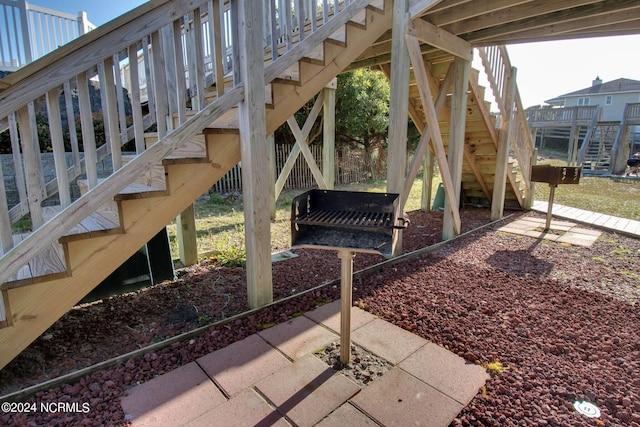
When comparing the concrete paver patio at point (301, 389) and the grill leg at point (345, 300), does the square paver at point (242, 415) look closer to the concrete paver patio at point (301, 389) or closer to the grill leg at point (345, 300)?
the concrete paver patio at point (301, 389)

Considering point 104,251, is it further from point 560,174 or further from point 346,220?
point 560,174

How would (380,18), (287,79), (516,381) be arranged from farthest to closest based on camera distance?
(380,18) < (287,79) < (516,381)

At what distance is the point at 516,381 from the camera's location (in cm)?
188

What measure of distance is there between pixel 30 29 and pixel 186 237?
6.53 meters

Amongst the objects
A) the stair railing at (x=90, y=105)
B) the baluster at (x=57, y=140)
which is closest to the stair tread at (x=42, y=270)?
the stair railing at (x=90, y=105)

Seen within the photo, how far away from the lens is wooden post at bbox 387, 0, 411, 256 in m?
3.50

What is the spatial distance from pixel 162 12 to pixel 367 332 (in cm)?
236

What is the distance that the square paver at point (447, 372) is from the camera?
71.3 inches

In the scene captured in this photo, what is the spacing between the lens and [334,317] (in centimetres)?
257

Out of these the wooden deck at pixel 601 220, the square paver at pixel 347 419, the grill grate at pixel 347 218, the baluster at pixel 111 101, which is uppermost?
the baluster at pixel 111 101

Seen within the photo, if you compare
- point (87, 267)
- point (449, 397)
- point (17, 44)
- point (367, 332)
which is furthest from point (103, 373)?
point (17, 44)

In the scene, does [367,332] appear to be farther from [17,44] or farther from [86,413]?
[17,44]

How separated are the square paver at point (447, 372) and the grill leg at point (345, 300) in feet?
1.11

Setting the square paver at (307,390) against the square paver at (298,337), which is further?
the square paver at (298,337)
